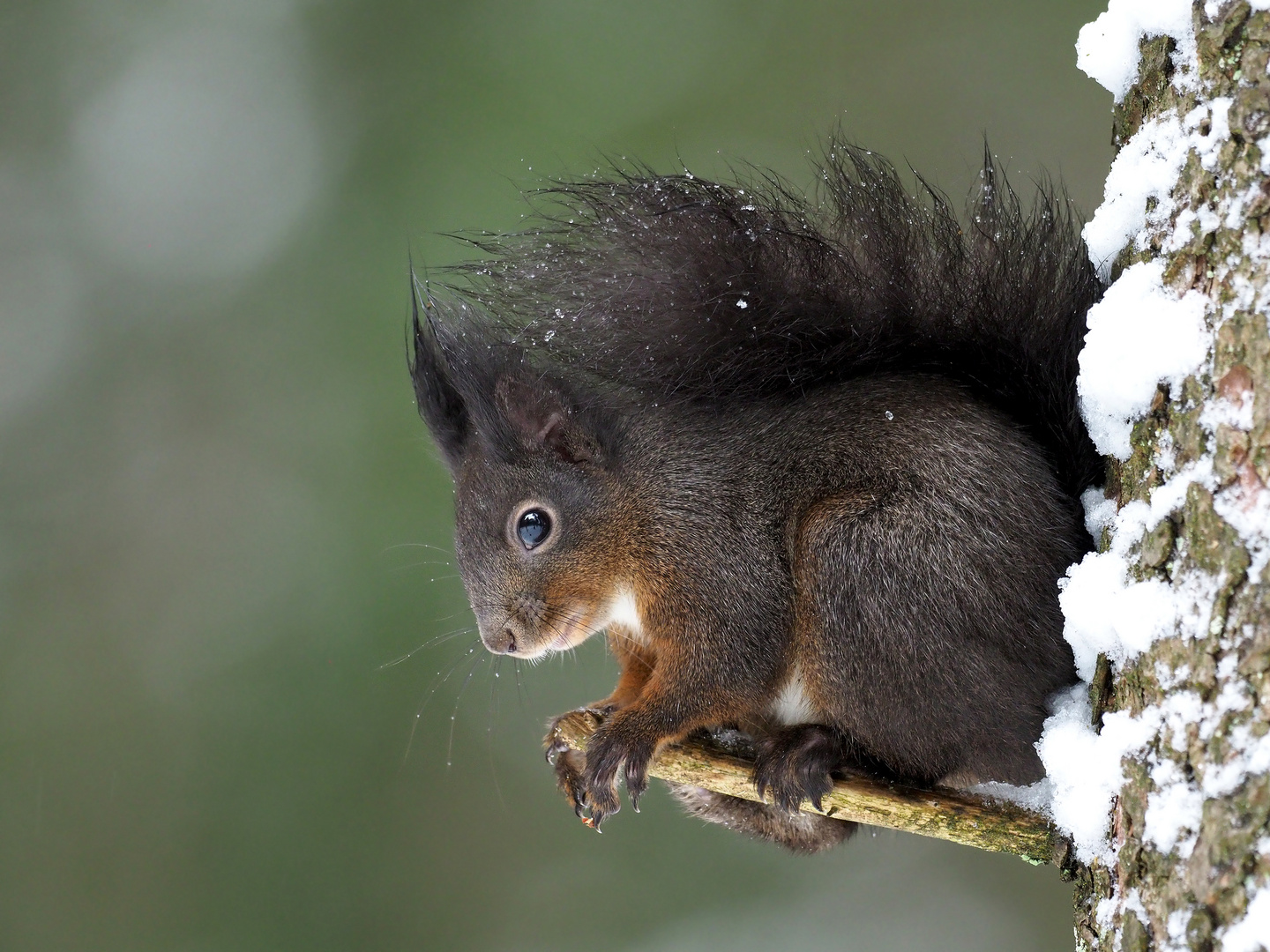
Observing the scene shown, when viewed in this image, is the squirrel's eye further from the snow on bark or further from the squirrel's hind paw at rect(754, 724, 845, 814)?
the snow on bark

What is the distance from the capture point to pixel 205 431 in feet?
15.0

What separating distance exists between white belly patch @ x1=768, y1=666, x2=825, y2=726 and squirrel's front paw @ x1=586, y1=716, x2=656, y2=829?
0.26m

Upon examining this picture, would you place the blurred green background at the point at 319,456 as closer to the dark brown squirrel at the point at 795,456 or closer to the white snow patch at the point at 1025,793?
the dark brown squirrel at the point at 795,456

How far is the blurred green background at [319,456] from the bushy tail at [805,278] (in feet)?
7.33

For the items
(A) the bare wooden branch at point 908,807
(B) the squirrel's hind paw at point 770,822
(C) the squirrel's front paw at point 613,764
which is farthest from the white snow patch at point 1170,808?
(B) the squirrel's hind paw at point 770,822

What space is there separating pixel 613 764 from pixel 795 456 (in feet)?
2.08

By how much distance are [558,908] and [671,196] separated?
11.5ft

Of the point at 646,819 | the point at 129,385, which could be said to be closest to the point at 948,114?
the point at 646,819

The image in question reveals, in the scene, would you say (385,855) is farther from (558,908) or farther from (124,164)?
(124,164)

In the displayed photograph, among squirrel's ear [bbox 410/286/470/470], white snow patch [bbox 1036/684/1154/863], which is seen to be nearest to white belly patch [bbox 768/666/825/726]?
white snow patch [bbox 1036/684/1154/863]

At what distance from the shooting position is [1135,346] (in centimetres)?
132

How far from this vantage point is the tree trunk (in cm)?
110

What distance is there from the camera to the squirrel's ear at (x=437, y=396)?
88.0 inches

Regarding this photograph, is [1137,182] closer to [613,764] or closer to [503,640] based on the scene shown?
[613,764]
